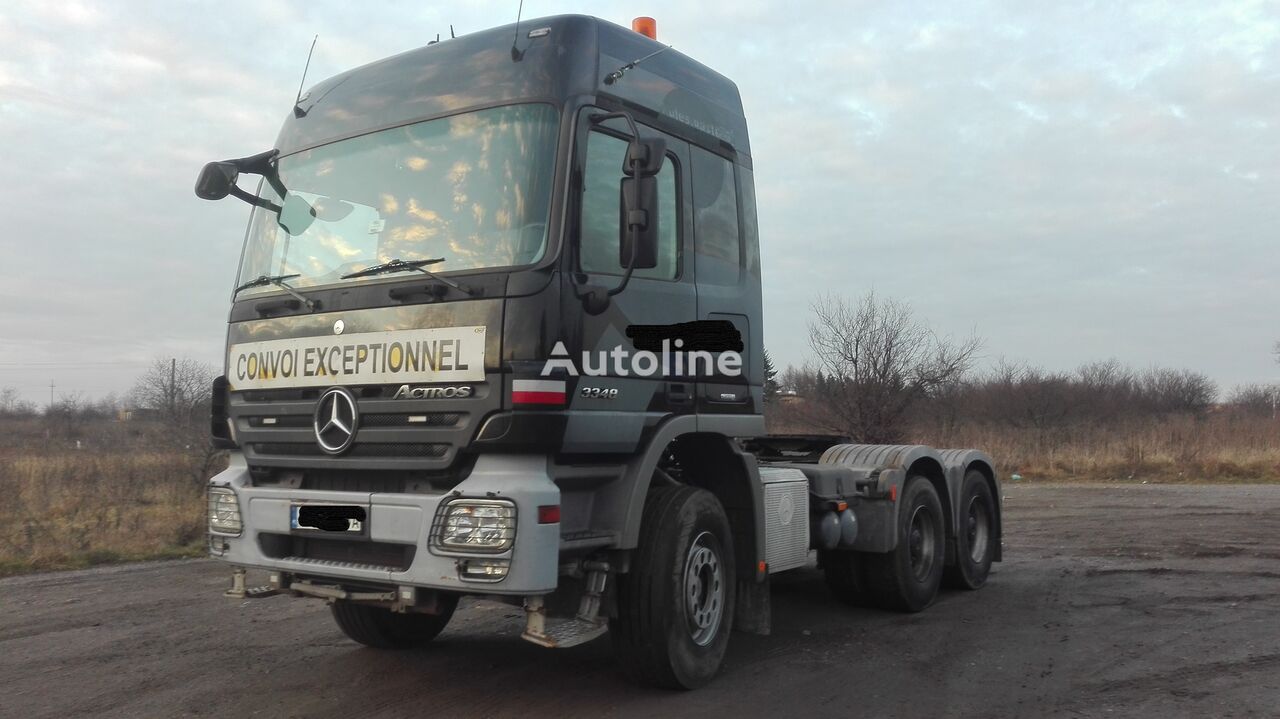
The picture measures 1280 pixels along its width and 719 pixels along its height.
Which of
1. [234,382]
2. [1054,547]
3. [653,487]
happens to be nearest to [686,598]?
[653,487]

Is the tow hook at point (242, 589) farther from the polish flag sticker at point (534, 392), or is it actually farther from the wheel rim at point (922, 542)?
the wheel rim at point (922, 542)

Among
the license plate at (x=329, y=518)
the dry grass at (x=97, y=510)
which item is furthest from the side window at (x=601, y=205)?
the dry grass at (x=97, y=510)

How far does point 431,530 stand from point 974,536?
19.8 feet

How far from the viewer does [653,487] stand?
509cm

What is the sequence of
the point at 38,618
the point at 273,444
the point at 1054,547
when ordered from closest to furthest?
the point at 273,444
the point at 38,618
the point at 1054,547

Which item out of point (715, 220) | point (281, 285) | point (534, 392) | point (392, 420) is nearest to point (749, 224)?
point (715, 220)

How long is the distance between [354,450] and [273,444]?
64 centimetres

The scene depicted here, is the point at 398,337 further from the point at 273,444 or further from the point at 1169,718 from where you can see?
the point at 1169,718

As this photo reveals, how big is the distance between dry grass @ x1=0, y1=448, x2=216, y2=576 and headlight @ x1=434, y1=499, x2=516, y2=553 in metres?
7.46

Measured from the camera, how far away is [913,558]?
7586mm

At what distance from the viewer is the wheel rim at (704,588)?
5.05 meters

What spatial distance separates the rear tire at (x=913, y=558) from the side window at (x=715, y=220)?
2771 millimetres

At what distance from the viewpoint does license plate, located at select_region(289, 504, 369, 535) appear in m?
4.43
